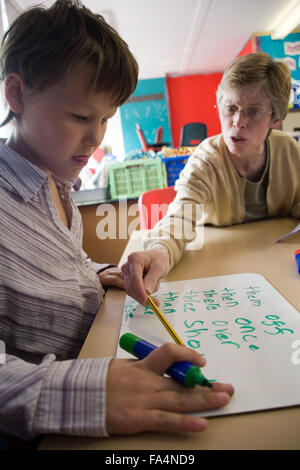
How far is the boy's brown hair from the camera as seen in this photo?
1.55 feet

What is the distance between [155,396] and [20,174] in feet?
1.32

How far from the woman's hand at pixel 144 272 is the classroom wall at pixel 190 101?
16.9ft

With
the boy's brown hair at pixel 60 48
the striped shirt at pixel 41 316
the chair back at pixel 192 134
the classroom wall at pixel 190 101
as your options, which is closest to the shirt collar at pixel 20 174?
the striped shirt at pixel 41 316

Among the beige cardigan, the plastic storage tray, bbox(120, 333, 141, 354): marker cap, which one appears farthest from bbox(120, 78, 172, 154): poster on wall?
bbox(120, 333, 141, 354): marker cap

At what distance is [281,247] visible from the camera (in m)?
0.71

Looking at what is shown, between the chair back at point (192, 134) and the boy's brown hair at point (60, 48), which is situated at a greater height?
the boy's brown hair at point (60, 48)

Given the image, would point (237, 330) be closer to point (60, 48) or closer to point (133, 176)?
point (60, 48)

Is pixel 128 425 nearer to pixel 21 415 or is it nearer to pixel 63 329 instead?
pixel 21 415

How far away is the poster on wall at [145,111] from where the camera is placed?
16.8 feet

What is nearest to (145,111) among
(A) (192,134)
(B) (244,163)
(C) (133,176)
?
(A) (192,134)

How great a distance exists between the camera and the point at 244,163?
968 mm

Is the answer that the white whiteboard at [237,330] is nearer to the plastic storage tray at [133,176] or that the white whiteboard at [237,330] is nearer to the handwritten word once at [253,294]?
the handwritten word once at [253,294]

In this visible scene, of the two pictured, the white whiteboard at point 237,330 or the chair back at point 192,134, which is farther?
the chair back at point 192,134

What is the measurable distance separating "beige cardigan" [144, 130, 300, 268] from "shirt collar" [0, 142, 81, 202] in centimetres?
47
